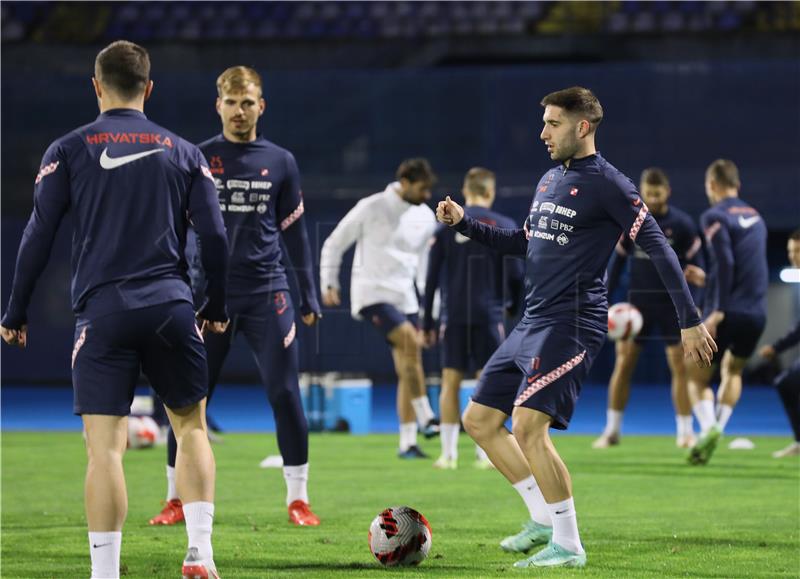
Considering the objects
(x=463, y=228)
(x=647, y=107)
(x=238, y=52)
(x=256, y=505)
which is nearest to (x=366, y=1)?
(x=238, y=52)

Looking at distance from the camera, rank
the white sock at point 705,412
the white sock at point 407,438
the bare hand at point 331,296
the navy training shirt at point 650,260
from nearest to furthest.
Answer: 1. the bare hand at point 331,296
2. the white sock at point 705,412
3. the navy training shirt at point 650,260
4. the white sock at point 407,438

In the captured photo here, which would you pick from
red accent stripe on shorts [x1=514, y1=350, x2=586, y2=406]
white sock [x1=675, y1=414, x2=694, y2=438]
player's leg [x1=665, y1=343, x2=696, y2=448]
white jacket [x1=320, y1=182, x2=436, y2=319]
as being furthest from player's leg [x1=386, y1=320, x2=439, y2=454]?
red accent stripe on shorts [x1=514, y1=350, x2=586, y2=406]

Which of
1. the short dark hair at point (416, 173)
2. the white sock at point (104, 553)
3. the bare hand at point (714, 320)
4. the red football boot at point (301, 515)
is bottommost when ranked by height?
the red football boot at point (301, 515)

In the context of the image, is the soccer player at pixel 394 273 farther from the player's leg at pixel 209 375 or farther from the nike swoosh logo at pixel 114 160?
the nike swoosh logo at pixel 114 160

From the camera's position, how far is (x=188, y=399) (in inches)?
212

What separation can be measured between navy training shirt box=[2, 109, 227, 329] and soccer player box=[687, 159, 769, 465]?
6.99m

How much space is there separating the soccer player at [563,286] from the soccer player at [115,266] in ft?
5.25

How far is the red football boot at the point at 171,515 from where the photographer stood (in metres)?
7.87

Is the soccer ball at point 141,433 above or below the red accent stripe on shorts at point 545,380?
below

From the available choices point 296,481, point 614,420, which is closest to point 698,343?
point 296,481

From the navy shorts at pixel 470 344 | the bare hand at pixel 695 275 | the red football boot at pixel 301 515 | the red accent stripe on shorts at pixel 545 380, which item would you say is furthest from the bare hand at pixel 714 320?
the red accent stripe on shorts at pixel 545 380

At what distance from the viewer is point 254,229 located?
7828mm

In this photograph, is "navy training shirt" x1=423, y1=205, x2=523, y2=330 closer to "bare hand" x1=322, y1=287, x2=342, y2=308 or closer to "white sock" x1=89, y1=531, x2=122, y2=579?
"bare hand" x1=322, y1=287, x2=342, y2=308

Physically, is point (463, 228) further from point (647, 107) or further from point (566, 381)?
point (647, 107)
